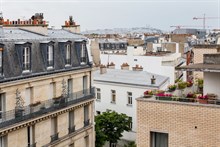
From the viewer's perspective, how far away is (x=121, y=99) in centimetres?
4269

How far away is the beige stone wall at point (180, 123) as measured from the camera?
1423cm

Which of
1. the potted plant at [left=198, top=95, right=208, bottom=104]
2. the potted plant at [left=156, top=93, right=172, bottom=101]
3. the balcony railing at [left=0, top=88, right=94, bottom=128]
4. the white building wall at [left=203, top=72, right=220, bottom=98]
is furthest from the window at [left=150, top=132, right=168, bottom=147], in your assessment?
the balcony railing at [left=0, top=88, right=94, bottom=128]

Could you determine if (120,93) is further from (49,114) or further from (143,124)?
(143,124)

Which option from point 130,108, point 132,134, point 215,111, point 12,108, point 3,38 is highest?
point 3,38

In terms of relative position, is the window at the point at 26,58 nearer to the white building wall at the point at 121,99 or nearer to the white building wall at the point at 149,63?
the white building wall at the point at 121,99

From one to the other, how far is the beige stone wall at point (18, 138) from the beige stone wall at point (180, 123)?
12.5 meters

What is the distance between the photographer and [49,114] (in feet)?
96.8

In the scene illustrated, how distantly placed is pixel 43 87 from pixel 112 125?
1214 cm

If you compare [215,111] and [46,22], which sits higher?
[46,22]

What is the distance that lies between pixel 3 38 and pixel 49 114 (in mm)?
6575

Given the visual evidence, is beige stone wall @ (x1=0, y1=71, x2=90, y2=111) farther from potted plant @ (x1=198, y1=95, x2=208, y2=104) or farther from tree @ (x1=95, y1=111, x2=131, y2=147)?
potted plant @ (x1=198, y1=95, x2=208, y2=104)

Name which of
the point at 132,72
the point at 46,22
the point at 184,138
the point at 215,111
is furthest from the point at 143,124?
the point at 132,72

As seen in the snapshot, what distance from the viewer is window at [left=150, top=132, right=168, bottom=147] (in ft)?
50.7

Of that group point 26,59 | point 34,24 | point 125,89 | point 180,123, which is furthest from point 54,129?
point 180,123
